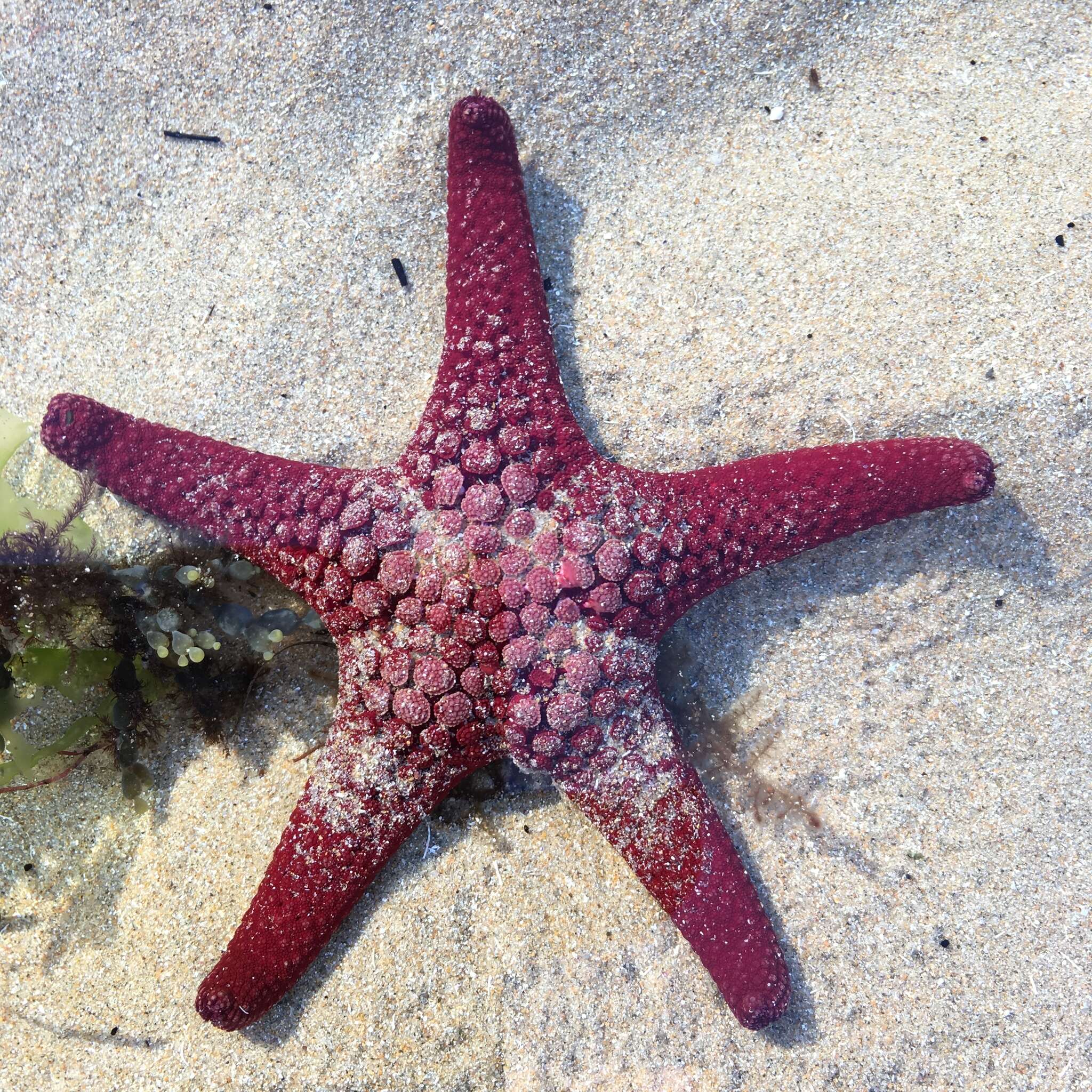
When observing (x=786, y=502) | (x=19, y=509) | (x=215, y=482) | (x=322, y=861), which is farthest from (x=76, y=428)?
(x=786, y=502)

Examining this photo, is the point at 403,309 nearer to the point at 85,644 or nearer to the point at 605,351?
the point at 605,351

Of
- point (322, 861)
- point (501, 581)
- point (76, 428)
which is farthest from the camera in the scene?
point (76, 428)

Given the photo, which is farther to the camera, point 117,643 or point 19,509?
point 19,509

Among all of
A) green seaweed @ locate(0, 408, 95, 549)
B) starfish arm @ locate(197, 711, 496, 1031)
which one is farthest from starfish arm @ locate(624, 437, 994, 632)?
green seaweed @ locate(0, 408, 95, 549)

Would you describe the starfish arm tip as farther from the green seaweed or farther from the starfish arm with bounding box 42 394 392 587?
the green seaweed

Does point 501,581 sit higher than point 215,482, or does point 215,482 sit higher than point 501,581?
point 215,482

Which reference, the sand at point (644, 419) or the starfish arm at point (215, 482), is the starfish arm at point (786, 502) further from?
the starfish arm at point (215, 482)

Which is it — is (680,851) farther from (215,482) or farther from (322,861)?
(215,482)
